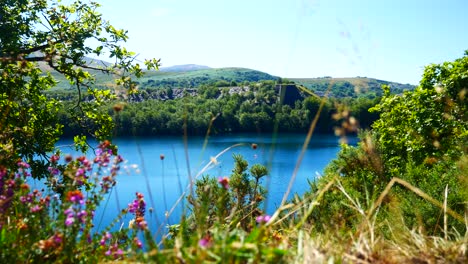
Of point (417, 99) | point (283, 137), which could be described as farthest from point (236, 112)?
point (417, 99)

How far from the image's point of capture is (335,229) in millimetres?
2234

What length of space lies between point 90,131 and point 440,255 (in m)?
9.18

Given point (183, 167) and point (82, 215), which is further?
point (183, 167)

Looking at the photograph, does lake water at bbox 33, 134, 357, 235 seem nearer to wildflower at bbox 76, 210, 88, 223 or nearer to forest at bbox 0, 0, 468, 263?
forest at bbox 0, 0, 468, 263

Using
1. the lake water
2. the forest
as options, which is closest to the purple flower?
the forest

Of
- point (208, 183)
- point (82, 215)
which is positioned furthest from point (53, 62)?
point (82, 215)

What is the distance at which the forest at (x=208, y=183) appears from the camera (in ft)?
6.49

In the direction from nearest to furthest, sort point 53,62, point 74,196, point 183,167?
point 74,196 → point 53,62 → point 183,167

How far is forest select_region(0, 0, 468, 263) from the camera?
1.98 m

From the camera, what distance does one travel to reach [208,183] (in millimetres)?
11305

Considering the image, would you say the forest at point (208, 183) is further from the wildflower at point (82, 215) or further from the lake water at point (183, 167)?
the lake water at point (183, 167)

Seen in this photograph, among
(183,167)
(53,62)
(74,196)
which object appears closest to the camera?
(74,196)

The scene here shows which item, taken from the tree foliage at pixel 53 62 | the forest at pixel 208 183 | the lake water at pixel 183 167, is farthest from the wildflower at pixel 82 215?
the lake water at pixel 183 167

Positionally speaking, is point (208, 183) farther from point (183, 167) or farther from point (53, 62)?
point (183, 167)
